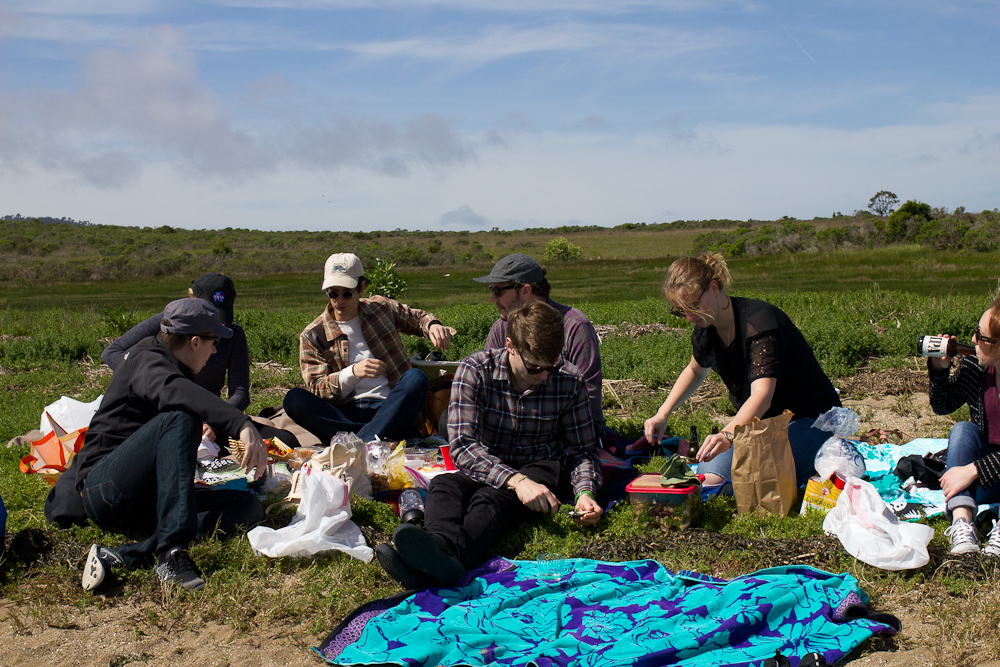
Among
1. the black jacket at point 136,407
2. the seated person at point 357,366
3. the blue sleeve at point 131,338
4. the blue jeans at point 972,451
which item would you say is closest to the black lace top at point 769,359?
the blue jeans at point 972,451

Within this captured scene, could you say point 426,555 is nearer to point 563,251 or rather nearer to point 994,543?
point 994,543

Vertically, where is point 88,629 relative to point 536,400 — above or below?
below

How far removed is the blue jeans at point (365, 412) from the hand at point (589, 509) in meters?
2.03

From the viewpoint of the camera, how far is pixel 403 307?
6070 millimetres

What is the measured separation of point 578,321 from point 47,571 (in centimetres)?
320

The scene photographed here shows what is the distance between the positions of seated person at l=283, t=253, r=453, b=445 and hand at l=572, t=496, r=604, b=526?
6.71ft

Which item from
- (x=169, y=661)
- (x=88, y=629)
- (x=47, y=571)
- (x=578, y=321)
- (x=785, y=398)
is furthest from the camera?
(x=578, y=321)

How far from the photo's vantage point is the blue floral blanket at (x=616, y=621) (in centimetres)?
283

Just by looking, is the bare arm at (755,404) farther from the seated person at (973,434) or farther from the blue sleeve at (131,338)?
the blue sleeve at (131,338)

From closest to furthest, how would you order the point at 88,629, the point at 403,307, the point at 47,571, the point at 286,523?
the point at 88,629
the point at 47,571
the point at 286,523
the point at 403,307

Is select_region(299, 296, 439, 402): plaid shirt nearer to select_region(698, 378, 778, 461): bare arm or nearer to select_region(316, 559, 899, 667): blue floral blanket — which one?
select_region(698, 378, 778, 461): bare arm

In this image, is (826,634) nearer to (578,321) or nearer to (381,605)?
(381,605)

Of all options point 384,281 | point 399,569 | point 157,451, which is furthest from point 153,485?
point 384,281

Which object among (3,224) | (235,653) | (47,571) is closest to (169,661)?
(235,653)
